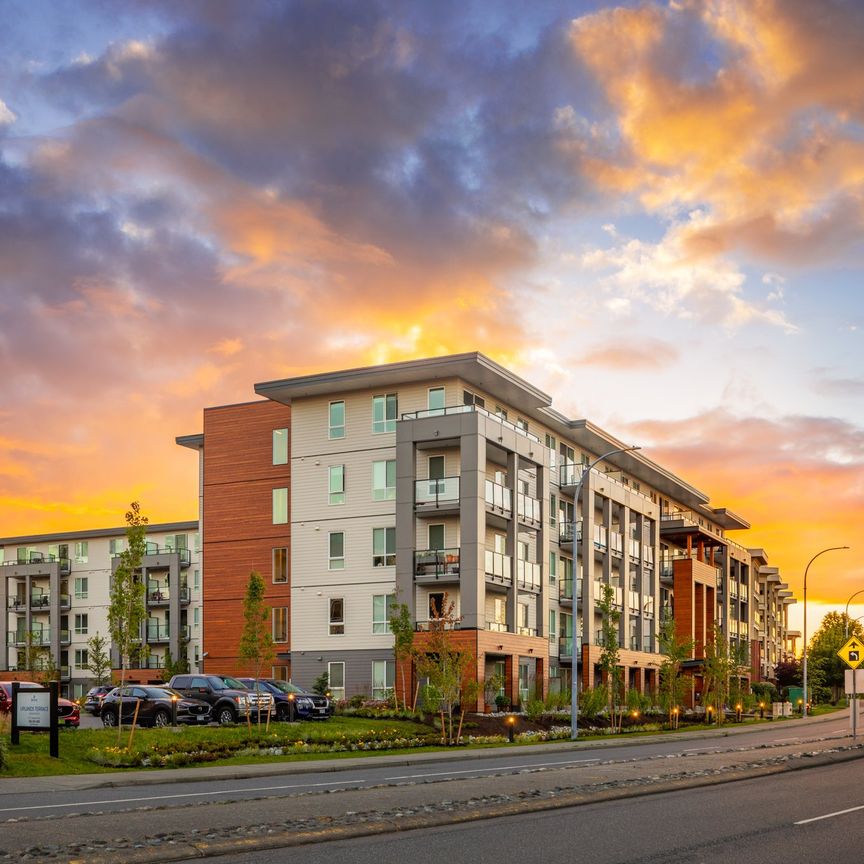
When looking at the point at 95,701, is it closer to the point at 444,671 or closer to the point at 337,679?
the point at 337,679

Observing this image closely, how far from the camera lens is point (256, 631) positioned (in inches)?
1560

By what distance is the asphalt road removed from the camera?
12.5 meters

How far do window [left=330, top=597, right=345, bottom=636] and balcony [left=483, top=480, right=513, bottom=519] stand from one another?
9.16 metres

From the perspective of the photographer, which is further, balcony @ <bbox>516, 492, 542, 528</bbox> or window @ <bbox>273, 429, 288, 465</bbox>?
window @ <bbox>273, 429, 288, 465</bbox>

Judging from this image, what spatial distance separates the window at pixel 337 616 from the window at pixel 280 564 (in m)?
3.77

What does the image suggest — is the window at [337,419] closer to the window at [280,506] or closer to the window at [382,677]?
the window at [280,506]

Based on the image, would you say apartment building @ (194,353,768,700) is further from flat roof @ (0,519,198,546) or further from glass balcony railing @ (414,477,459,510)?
flat roof @ (0,519,198,546)

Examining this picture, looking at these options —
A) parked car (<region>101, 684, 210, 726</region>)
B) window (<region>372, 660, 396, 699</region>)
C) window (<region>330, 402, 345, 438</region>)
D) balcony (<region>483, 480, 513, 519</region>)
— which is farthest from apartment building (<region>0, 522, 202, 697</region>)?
parked car (<region>101, 684, 210, 726</region>)

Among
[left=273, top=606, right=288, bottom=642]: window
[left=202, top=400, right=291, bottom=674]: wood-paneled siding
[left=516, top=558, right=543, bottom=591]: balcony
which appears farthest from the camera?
[left=202, top=400, right=291, bottom=674]: wood-paneled siding

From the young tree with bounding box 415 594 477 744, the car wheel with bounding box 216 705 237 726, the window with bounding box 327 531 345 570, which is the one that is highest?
the window with bounding box 327 531 345 570

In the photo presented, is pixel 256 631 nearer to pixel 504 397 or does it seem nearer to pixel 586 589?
pixel 504 397

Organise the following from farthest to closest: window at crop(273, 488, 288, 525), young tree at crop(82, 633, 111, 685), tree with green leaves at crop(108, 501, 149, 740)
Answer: young tree at crop(82, 633, 111, 685) → window at crop(273, 488, 288, 525) → tree with green leaves at crop(108, 501, 149, 740)

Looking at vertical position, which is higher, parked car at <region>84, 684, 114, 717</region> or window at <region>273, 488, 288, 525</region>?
window at <region>273, 488, 288, 525</region>

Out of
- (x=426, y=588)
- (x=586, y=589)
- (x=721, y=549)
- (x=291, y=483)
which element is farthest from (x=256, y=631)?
(x=721, y=549)
